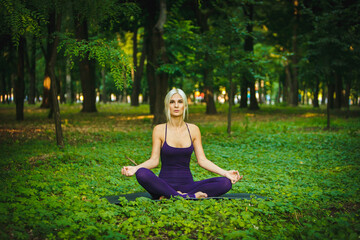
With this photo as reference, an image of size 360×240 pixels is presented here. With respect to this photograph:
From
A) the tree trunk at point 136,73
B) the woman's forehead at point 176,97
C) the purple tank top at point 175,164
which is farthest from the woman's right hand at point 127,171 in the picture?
the tree trunk at point 136,73

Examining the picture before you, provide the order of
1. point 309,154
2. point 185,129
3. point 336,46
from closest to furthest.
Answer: point 185,129
point 309,154
point 336,46

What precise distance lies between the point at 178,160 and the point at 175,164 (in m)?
0.08

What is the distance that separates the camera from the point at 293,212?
4.74m

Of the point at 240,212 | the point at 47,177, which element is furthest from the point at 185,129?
the point at 47,177

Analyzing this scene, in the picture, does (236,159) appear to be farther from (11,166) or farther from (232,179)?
(11,166)

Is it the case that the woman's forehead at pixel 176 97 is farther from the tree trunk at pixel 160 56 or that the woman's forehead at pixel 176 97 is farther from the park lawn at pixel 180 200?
the tree trunk at pixel 160 56

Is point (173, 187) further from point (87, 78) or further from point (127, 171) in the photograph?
point (87, 78)

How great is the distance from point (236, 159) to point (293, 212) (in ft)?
15.2

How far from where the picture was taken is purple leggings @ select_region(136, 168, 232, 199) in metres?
4.89

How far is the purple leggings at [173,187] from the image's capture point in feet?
16.0

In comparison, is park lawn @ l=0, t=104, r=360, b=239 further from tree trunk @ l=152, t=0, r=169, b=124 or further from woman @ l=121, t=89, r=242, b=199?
tree trunk @ l=152, t=0, r=169, b=124

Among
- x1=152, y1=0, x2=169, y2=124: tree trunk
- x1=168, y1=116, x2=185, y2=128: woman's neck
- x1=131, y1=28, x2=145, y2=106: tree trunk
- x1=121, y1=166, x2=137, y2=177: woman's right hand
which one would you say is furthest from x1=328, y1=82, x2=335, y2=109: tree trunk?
x1=131, y1=28, x2=145, y2=106: tree trunk

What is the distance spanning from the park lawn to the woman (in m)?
0.24

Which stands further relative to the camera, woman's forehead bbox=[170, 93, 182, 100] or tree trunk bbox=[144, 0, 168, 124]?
tree trunk bbox=[144, 0, 168, 124]
